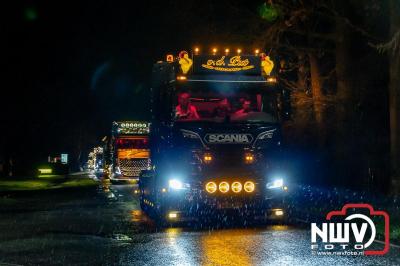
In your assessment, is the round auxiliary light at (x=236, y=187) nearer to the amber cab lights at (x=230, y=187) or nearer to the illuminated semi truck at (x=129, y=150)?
the amber cab lights at (x=230, y=187)

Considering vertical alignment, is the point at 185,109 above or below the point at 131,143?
below

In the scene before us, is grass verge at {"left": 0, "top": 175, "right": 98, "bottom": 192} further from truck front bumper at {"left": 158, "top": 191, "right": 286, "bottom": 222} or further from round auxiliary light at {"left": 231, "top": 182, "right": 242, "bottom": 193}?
round auxiliary light at {"left": 231, "top": 182, "right": 242, "bottom": 193}

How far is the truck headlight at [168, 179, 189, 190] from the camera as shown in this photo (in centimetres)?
1320

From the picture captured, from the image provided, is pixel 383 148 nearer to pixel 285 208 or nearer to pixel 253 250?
pixel 285 208

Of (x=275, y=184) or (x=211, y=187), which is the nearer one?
(x=211, y=187)

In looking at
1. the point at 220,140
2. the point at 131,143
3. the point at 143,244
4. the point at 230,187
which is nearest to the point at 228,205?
the point at 230,187

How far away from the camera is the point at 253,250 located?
1041 centimetres

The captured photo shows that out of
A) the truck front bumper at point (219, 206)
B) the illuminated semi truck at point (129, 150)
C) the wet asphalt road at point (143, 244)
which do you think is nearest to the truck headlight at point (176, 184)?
the truck front bumper at point (219, 206)

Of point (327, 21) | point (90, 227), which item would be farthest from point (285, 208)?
point (327, 21)

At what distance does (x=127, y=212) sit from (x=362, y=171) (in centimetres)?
997

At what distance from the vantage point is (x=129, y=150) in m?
36.3

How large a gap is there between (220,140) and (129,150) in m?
23.5

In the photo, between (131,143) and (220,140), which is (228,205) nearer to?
(220,140)

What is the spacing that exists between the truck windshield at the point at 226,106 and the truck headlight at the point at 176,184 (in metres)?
1.37
